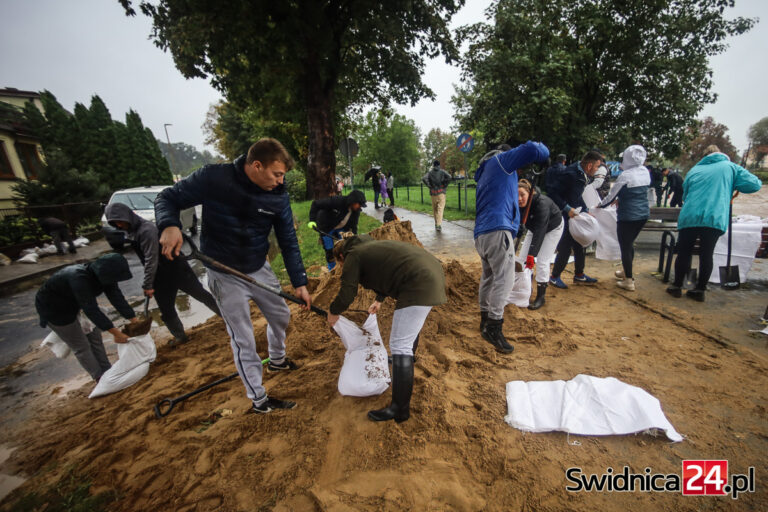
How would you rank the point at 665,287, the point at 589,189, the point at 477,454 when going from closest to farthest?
the point at 477,454
the point at 665,287
the point at 589,189

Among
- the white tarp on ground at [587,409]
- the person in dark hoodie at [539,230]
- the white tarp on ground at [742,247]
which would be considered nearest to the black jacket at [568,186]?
the person in dark hoodie at [539,230]

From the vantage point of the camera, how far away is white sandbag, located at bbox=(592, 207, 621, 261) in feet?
16.1

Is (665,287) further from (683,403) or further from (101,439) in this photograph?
(101,439)

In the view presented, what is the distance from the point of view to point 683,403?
7.15 feet

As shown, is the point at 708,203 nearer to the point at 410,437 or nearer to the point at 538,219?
the point at 538,219

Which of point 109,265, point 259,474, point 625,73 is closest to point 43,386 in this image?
point 109,265

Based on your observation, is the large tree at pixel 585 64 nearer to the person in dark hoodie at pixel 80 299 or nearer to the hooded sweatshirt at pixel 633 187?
the hooded sweatshirt at pixel 633 187

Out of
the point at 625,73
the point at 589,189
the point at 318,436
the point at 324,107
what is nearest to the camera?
the point at 318,436

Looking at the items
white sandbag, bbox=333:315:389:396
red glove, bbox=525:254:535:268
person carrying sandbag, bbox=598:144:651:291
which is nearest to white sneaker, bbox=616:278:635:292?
person carrying sandbag, bbox=598:144:651:291

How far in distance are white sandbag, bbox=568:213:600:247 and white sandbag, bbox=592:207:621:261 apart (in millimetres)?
731

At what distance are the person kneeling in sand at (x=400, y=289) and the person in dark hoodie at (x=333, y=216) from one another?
3184 millimetres

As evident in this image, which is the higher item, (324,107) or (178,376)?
(324,107)

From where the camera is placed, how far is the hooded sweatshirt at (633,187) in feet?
13.5

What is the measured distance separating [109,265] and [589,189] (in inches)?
259
